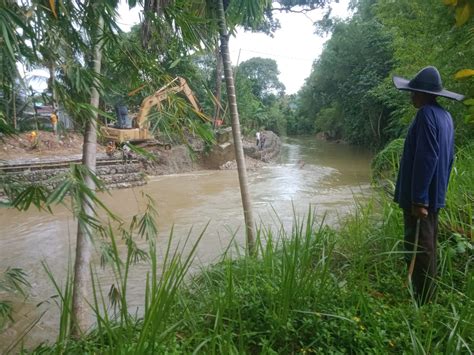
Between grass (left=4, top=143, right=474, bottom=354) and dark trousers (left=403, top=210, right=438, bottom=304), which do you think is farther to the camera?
dark trousers (left=403, top=210, right=438, bottom=304)

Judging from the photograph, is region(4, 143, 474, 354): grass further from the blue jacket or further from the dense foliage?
the dense foliage

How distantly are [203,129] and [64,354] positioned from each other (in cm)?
207

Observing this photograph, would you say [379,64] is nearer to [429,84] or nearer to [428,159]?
[429,84]

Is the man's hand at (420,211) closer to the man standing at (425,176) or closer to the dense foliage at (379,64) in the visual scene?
the man standing at (425,176)

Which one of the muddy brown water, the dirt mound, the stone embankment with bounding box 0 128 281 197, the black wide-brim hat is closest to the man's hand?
→ the black wide-brim hat

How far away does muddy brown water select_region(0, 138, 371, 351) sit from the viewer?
4.27 m

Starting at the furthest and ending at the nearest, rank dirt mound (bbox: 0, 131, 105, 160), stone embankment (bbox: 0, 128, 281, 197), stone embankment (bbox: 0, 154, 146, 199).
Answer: dirt mound (bbox: 0, 131, 105, 160) → stone embankment (bbox: 0, 128, 281, 197) → stone embankment (bbox: 0, 154, 146, 199)

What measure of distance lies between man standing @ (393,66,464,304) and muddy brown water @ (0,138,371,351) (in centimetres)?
122

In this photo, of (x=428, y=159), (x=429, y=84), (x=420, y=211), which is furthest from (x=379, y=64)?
(x=420, y=211)

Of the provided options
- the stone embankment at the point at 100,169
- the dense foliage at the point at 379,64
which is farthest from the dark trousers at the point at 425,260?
the stone embankment at the point at 100,169

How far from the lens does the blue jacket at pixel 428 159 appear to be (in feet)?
7.14

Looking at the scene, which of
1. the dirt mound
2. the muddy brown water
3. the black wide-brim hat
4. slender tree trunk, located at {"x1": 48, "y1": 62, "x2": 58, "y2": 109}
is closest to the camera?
slender tree trunk, located at {"x1": 48, "y1": 62, "x2": 58, "y2": 109}

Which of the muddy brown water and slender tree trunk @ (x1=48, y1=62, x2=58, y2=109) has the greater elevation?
slender tree trunk @ (x1=48, y1=62, x2=58, y2=109)

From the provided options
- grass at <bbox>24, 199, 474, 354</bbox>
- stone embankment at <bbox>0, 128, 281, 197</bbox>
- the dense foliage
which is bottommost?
stone embankment at <bbox>0, 128, 281, 197</bbox>
